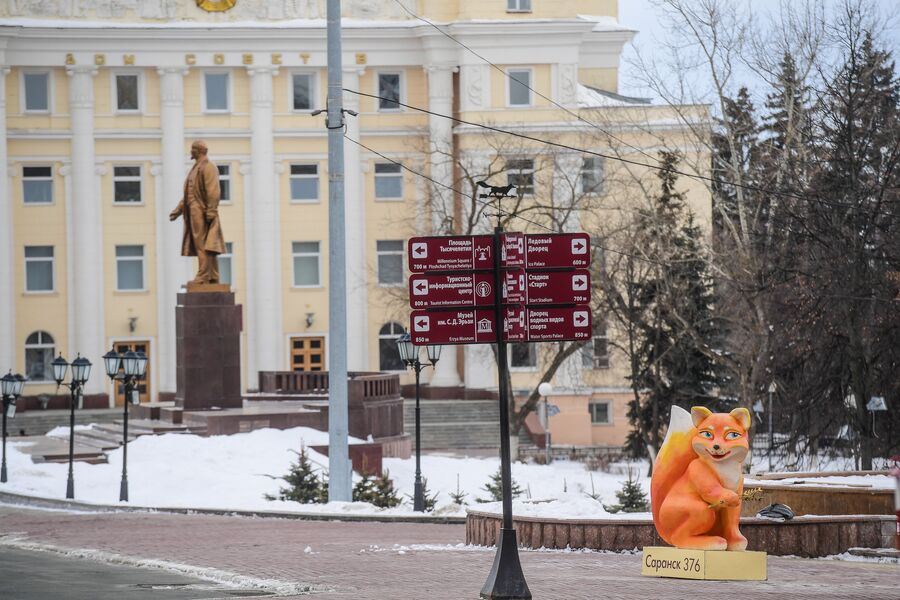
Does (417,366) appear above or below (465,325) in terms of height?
below

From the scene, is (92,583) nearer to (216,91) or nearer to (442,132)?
(442,132)

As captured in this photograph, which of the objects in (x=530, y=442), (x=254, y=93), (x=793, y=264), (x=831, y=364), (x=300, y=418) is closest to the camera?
(x=831, y=364)

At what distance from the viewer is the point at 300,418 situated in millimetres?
38031

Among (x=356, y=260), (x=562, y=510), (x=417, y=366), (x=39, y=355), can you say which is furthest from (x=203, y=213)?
(x=39, y=355)

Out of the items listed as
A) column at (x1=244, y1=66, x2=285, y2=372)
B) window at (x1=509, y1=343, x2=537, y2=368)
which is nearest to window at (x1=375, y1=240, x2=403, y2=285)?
column at (x1=244, y1=66, x2=285, y2=372)

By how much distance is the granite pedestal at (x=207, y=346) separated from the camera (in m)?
37.3

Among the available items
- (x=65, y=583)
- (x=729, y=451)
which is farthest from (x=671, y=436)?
(x=65, y=583)

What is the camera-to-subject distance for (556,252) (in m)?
13.9

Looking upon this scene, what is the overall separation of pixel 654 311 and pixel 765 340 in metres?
9.82

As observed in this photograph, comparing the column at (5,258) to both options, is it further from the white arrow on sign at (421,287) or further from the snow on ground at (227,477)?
the white arrow on sign at (421,287)

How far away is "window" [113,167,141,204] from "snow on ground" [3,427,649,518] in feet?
77.6

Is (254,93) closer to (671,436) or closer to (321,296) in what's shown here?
(321,296)

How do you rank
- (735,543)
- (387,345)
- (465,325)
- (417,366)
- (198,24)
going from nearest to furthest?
(465,325) < (735,543) < (417,366) < (198,24) < (387,345)

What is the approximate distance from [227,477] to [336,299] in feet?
21.5
